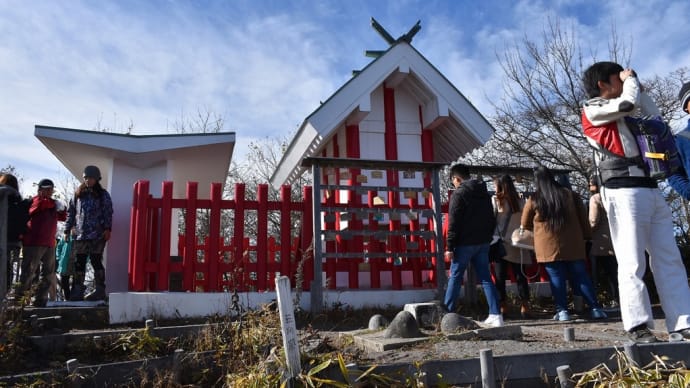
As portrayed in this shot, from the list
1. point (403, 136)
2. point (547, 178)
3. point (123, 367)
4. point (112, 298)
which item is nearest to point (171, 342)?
point (123, 367)

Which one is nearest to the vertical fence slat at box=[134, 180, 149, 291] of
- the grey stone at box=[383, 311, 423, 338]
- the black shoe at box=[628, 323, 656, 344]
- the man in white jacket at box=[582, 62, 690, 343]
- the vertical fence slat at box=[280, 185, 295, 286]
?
the vertical fence slat at box=[280, 185, 295, 286]

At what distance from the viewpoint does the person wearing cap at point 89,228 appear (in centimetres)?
672

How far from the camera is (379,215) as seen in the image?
22.4 ft

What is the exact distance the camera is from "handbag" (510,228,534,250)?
20.2 ft

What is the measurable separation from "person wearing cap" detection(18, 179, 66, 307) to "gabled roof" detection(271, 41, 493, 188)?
12.0 feet

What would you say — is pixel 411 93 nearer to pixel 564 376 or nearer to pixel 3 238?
pixel 3 238

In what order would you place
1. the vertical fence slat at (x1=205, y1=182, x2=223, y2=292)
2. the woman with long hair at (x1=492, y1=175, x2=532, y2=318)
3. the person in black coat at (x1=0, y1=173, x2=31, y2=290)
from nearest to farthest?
1. the person in black coat at (x1=0, y1=173, x2=31, y2=290)
2. the vertical fence slat at (x1=205, y1=182, x2=223, y2=292)
3. the woman with long hair at (x1=492, y1=175, x2=532, y2=318)

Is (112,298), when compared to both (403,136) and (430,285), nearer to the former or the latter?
(430,285)

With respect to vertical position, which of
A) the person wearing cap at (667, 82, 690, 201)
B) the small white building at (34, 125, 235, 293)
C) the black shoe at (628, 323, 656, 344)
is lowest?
the black shoe at (628, 323, 656, 344)

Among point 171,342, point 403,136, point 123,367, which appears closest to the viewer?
point 123,367

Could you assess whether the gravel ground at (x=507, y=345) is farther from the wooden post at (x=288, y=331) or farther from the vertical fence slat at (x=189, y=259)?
the vertical fence slat at (x=189, y=259)

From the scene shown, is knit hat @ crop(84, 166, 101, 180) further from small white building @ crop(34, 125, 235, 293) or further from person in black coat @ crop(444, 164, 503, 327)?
person in black coat @ crop(444, 164, 503, 327)

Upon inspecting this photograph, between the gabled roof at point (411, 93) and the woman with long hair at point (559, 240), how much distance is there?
260cm

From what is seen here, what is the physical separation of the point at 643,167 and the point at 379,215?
141 inches
